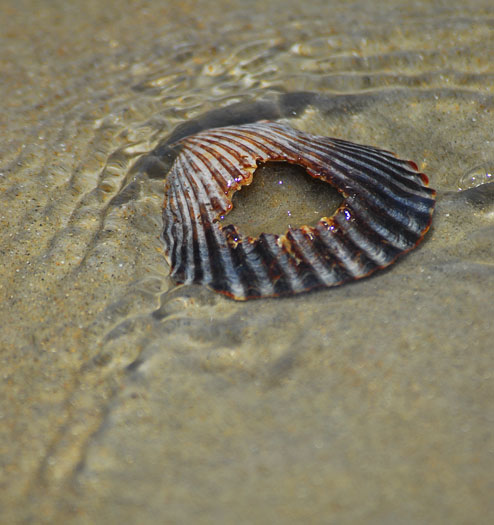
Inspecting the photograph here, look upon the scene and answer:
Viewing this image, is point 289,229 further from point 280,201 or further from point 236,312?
point 236,312

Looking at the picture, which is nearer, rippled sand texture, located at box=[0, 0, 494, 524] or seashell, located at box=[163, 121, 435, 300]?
rippled sand texture, located at box=[0, 0, 494, 524]

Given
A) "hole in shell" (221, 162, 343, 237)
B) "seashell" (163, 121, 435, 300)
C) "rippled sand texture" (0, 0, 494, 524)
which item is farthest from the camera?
"hole in shell" (221, 162, 343, 237)

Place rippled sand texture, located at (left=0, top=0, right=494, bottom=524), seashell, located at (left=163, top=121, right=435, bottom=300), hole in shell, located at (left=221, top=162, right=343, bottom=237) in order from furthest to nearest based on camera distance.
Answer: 1. hole in shell, located at (left=221, top=162, right=343, bottom=237)
2. seashell, located at (left=163, top=121, right=435, bottom=300)
3. rippled sand texture, located at (left=0, top=0, right=494, bottom=524)

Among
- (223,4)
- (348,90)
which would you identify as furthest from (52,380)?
(223,4)

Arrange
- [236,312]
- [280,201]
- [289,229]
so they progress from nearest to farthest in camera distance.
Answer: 1. [236,312]
2. [289,229]
3. [280,201]

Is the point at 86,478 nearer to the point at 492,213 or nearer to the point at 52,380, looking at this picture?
the point at 52,380

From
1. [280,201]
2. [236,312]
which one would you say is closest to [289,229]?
[280,201]
